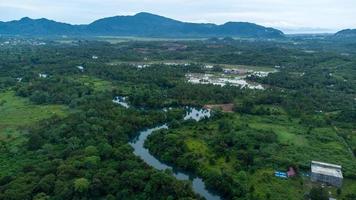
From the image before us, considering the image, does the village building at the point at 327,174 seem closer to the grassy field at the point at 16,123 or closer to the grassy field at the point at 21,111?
the grassy field at the point at 16,123

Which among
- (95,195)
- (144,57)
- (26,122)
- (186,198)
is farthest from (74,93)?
(144,57)

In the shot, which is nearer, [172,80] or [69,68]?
[172,80]

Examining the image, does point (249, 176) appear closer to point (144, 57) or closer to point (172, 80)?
point (172, 80)

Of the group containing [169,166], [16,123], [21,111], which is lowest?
[169,166]

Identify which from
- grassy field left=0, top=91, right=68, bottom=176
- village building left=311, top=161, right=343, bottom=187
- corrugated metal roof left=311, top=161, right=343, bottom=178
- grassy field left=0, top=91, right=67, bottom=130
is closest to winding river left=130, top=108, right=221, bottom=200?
village building left=311, top=161, right=343, bottom=187

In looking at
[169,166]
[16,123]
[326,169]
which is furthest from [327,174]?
[16,123]

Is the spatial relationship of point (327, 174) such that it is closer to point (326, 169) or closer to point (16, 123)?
point (326, 169)

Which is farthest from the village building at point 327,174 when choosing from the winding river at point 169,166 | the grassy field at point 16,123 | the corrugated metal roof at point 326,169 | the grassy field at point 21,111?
the grassy field at point 21,111
